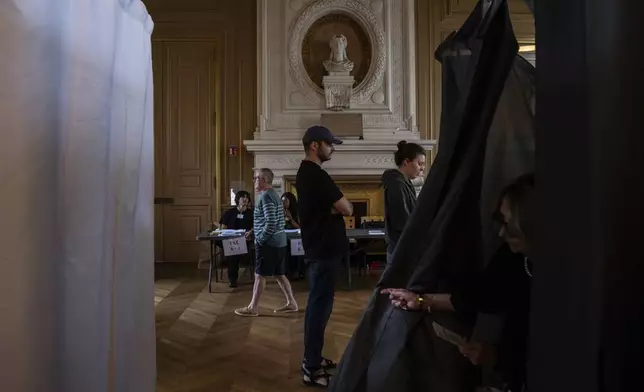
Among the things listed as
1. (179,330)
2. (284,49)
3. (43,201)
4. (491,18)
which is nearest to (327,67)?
Result: (284,49)

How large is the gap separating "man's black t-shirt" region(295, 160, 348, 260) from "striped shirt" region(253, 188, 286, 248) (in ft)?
4.37

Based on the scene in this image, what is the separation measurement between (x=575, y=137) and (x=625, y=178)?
0.07 metres

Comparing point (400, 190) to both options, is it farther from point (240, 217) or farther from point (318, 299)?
point (240, 217)

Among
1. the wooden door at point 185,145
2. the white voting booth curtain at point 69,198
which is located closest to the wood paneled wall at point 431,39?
the wooden door at point 185,145

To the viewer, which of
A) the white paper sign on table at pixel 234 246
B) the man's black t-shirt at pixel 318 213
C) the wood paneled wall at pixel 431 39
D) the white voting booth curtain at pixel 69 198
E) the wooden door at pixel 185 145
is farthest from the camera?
the wood paneled wall at pixel 431 39

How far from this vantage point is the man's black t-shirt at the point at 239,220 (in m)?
5.92

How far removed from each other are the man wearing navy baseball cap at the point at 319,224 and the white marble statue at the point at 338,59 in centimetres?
516

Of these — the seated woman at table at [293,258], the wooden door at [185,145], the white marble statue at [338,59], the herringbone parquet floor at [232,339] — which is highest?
the white marble statue at [338,59]

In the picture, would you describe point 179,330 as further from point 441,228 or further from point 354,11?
point 354,11

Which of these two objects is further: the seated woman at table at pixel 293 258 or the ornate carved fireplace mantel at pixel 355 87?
the ornate carved fireplace mantel at pixel 355 87

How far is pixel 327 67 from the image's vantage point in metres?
7.68

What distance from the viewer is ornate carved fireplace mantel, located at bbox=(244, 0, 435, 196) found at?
7617 mm

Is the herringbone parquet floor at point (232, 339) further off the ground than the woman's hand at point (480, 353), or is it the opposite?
Result: the woman's hand at point (480, 353)

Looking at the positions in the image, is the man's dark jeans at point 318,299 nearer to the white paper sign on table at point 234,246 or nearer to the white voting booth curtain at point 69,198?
the white voting booth curtain at point 69,198
